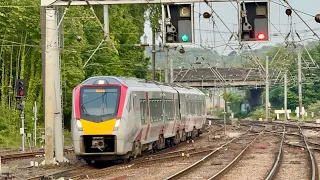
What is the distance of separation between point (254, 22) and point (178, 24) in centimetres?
246

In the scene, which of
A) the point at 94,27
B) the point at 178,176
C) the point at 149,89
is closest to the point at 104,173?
the point at 178,176

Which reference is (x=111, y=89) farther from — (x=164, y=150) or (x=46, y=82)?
(x=164, y=150)

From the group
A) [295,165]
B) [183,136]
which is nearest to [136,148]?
[295,165]

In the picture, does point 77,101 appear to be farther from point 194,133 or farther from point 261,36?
point 194,133

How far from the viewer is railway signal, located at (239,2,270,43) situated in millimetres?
22281

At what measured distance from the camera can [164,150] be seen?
3019cm

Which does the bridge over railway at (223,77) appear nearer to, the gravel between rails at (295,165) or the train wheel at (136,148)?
the gravel between rails at (295,165)

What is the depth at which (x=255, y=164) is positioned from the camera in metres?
22.5

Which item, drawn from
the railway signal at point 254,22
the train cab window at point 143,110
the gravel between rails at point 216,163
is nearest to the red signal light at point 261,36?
the railway signal at point 254,22

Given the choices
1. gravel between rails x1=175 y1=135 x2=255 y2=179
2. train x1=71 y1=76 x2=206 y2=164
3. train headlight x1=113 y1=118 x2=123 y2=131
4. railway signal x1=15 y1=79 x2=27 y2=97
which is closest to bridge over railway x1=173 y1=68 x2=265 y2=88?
gravel between rails x1=175 y1=135 x2=255 y2=179

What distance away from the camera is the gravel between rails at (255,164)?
18.9 m

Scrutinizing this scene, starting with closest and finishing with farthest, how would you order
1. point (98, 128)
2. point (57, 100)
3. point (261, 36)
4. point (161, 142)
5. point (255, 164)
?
point (98, 128) → point (261, 36) → point (255, 164) → point (57, 100) → point (161, 142)

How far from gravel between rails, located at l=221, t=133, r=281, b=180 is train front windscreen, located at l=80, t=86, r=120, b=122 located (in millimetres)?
4267

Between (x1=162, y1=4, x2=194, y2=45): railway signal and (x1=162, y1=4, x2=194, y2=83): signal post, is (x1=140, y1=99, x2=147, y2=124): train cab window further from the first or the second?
(x1=162, y1=4, x2=194, y2=45): railway signal
